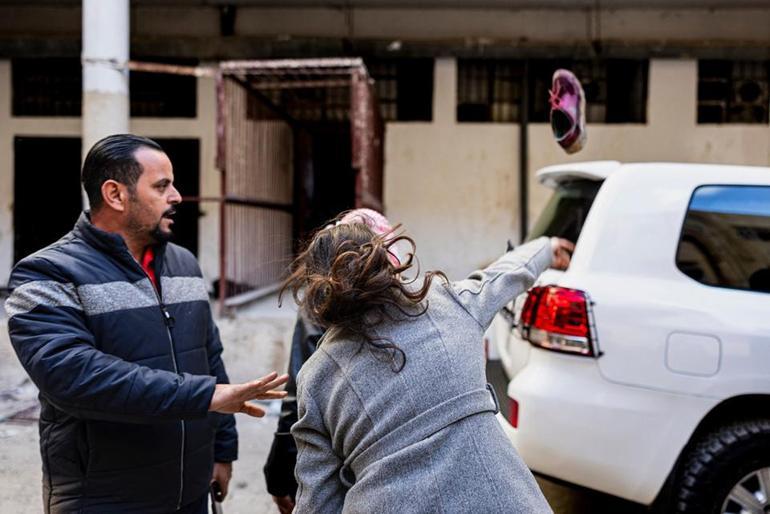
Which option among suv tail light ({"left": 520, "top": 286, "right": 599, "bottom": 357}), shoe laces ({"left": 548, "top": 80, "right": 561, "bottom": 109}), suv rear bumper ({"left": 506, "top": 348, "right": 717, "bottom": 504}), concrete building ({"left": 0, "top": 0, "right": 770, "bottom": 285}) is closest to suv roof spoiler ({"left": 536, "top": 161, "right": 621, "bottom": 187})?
shoe laces ({"left": 548, "top": 80, "right": 561, "bottom": 109})

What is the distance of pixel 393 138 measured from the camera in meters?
9.93

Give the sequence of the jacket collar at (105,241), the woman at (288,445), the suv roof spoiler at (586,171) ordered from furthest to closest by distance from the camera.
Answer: the suv roof spoiler at (586,171) < the woman at (288,445) < the jacket collar at (105,241)

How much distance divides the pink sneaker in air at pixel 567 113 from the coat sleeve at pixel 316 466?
7.64ft

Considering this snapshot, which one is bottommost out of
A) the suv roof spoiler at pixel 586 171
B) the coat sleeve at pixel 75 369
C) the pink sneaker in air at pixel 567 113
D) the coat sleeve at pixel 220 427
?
the coat sleeve at pixel 220 427

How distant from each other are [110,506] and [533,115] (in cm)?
888

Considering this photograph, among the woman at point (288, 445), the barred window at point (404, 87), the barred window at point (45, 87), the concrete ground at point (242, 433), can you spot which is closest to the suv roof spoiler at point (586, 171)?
the concrete ground at point (242, 433)

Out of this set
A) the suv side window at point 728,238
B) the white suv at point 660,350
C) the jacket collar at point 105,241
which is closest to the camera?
the jacket collar at point 105,241

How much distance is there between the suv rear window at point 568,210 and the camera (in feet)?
11.3

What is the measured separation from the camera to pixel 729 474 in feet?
9.78

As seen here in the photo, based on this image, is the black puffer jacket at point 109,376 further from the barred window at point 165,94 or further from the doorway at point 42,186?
the doorway at point 42,186

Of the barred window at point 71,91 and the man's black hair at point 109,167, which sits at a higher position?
the barred window at point 71,91

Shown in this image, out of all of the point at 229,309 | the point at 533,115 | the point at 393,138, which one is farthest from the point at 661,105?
the point at 229,309

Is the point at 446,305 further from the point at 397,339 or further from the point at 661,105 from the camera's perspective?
the point at 661,105

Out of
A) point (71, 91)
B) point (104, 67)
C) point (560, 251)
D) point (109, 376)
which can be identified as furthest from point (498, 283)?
point (71, 91)
